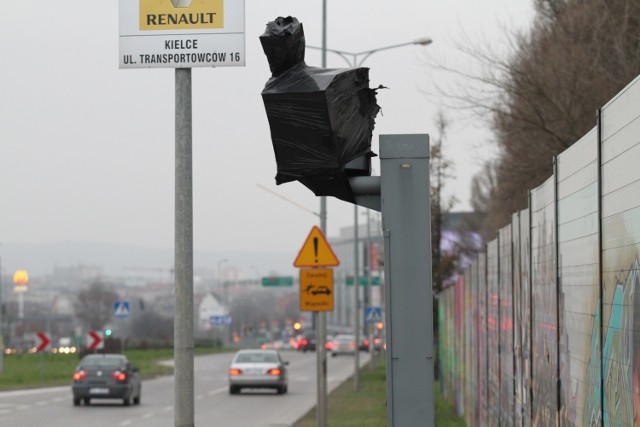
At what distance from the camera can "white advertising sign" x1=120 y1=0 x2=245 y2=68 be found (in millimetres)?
9570

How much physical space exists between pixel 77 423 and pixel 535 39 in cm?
1302

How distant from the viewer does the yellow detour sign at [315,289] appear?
20.0 metres

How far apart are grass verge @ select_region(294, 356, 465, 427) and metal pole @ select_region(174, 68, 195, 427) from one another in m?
11.7

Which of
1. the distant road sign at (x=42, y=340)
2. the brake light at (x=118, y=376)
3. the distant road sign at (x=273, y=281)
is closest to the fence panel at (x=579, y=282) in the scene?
the brake light at (x=118, y=376)

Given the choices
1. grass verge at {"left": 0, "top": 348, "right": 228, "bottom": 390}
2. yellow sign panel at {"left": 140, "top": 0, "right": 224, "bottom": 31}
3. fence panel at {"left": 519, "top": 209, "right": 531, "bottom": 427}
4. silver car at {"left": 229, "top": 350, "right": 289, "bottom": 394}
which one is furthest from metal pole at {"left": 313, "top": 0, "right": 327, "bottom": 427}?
grass verge at {"left": 0, "top": 348, "right": 228, "bottom": 390}

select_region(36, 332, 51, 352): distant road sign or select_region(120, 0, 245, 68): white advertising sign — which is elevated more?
select_region(120, 0, 245, 68): white advertising sign

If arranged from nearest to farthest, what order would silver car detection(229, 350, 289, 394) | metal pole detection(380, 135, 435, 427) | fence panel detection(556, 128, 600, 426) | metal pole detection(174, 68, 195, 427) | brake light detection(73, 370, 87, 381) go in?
metal pole detection(380, 135, 435, 427) < fence panel detection(556, 128, 600, 426) < metal pole detection(174, 68, 195, 427) < brake light detection(73, 370, 87, 381) < silver car detection(229, 350, 289, 394)

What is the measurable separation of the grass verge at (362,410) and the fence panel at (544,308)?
11911mm

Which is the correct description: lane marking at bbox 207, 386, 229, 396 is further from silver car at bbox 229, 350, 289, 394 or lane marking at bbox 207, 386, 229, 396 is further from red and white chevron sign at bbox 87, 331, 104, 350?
red and white chevron sign at bbox 87, 331, 104, 350

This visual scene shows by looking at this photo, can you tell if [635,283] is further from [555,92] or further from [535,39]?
[535,39]

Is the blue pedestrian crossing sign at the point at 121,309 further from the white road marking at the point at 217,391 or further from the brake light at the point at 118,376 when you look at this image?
the brake light at the point at 118,376

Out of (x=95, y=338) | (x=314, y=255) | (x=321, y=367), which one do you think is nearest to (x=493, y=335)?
(x=314, y=255)

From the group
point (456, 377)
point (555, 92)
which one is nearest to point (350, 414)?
point (456, 377)

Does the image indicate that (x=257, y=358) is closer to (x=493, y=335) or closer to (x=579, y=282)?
(x=493, y=335)
